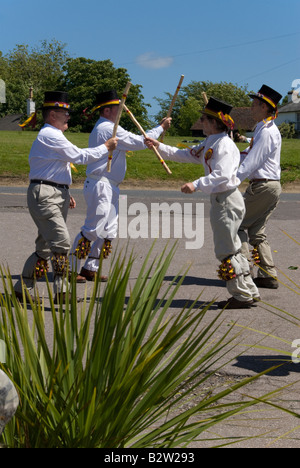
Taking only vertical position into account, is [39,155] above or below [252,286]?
above

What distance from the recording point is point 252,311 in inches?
278

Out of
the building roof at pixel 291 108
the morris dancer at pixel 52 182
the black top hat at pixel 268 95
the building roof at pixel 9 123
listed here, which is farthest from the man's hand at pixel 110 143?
the building roof at pixel 9 123

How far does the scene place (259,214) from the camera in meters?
8.20

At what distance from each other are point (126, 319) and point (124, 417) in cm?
39

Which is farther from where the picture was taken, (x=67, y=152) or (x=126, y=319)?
(x=67, y=152)

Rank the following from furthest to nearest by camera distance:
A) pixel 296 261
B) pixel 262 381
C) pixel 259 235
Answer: pixel 296 261, pixel 259 235, pixel 262 381

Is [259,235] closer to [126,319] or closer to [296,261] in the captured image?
[296,261]

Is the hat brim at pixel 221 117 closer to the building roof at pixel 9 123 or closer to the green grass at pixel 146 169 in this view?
the green grass at pixel 146 169

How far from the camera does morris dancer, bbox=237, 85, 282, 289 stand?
7.86 metres

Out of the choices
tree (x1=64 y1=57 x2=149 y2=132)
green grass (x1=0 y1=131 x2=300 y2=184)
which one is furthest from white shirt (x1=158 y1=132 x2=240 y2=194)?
tree (x1=64 y1=57 x2=149 y2=132)

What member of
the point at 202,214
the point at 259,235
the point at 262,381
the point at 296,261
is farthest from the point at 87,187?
the point at 202,214
